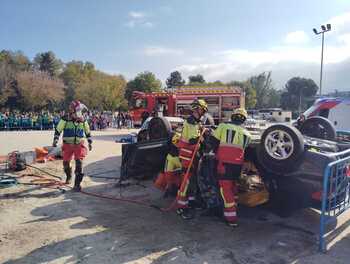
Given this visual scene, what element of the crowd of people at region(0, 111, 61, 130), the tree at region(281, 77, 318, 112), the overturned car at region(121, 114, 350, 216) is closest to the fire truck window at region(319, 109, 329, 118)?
the overturned car at region(121, 114, 350, 216)

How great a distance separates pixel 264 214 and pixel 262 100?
76.5m

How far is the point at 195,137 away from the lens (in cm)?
501

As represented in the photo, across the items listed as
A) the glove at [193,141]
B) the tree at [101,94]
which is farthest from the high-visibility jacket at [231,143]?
the tree at [101,94]

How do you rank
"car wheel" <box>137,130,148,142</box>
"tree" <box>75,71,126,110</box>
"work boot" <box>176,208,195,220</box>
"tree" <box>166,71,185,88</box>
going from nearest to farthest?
"work boot" <box>176,208,195,220</box>, "car wheel" <box>137,130,148,142</box>, "tree" <box>75,71,126,110</box>, "tree" <box>166,71,185,88</box>

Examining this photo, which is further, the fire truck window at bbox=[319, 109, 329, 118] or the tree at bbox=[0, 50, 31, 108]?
the tree at bbox=[0, 50, 31, 108]

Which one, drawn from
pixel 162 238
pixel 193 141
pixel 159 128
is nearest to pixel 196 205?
pixel 193 141

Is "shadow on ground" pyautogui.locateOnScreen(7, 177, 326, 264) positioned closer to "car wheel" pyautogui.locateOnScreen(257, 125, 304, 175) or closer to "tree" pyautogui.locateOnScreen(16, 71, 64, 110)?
"car wheel" pyautogui.locateOnScreen(257, 125, 304, 175)

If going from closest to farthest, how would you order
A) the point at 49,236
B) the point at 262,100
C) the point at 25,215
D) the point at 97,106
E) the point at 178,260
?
the point at 178,260 → the point at 49,236 → the point at 25,215 → the point at 97,106 → the point at 262,100

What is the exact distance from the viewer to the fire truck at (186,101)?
17906mm

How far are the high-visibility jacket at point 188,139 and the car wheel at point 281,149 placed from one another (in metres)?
1.00

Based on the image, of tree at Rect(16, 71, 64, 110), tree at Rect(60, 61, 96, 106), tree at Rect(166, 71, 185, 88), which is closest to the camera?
tree at Rect(16, 71, 64, 110)

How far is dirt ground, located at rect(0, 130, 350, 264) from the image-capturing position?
366 cm

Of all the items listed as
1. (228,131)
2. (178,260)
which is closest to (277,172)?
(228,131)

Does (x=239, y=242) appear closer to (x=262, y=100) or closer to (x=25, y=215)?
(x=25, y=215)
